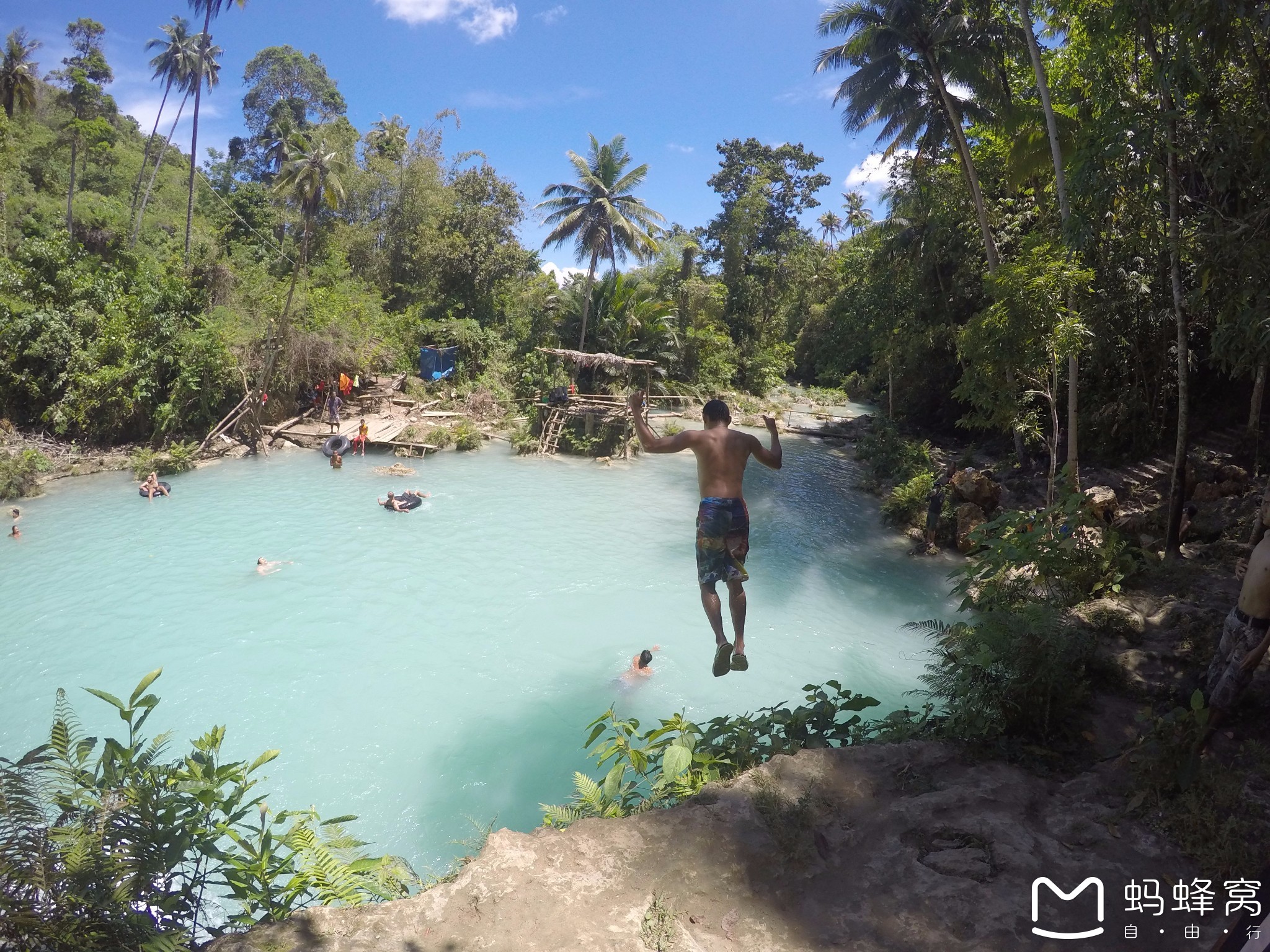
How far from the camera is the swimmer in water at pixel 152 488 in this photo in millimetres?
13477

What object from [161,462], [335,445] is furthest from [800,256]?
[161,462]

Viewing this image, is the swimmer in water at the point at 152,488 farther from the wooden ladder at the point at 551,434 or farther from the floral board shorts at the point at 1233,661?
the floral board shorts at the point at 1233,661

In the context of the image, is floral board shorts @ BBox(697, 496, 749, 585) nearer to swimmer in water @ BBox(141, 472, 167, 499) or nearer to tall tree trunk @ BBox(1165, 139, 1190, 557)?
tall tree trunk @ BBox(1165, 139, 1190, 557)

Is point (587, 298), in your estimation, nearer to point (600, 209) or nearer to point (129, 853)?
point (600, 209)

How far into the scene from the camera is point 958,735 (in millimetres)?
4207

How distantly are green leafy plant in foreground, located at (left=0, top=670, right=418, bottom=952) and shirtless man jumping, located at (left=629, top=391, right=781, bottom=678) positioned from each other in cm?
249

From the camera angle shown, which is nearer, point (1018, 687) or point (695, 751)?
point (1018, 687)

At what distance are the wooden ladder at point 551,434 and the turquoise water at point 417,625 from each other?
4.05 m

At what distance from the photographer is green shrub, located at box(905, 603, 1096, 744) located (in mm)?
4129

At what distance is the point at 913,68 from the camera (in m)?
14.1

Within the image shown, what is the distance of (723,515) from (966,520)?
9255 mm

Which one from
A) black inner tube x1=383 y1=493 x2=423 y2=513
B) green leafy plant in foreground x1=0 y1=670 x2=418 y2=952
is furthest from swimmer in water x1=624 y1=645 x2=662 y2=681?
black inner tube x1=383 y1=493 x2=423 y2=513

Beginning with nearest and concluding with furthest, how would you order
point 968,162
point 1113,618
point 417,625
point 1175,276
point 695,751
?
point 695,751, point 1113,618, point 1175,276, point 417,625, point 968,162

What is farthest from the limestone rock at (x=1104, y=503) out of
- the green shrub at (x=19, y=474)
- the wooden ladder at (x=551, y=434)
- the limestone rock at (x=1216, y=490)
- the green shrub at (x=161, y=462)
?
the green shrub at (x=19, y=474)
